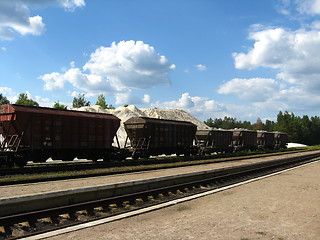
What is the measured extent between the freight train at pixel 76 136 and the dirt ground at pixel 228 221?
12.0 meters

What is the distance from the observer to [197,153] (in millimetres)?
32906

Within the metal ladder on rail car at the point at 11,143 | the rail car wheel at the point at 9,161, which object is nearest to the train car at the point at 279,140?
the metal ladder on rail car at the point at 11,143

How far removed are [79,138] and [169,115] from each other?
61953mm

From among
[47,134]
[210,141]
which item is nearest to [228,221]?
[47,134]

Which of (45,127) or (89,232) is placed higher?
(45,127)

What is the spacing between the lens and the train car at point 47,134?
17531mm

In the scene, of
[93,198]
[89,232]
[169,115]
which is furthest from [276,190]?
[169,115]

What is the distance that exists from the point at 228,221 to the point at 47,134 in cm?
1431

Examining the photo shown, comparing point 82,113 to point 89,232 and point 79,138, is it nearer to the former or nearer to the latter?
point 79,138

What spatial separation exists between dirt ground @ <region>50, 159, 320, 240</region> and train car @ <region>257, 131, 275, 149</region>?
39295 mm

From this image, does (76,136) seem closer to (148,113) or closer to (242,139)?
(242,139)

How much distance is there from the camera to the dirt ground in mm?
6613

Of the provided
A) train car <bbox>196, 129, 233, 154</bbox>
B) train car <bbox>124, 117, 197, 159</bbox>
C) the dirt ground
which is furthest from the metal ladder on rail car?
train car <bbox>196, 129, 233, 154</bbox>

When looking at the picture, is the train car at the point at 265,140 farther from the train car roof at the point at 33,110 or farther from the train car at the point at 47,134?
the train car roof at the point at 33,110
